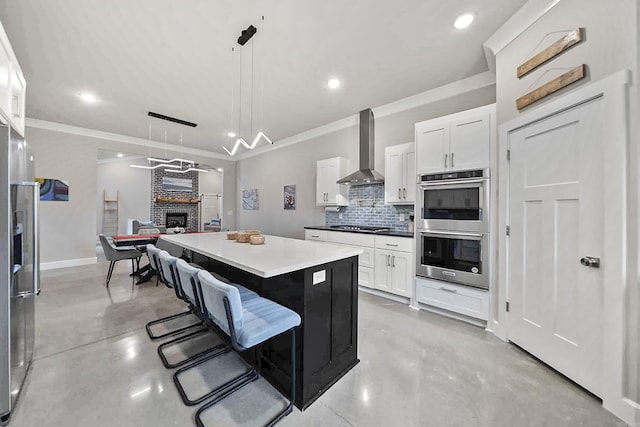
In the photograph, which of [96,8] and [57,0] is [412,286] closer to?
[96,8]

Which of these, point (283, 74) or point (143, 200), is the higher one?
point (283, 74)

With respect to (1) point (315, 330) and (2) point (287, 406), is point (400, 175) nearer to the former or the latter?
(1) point (315, 330)

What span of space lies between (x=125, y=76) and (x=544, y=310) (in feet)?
16.8

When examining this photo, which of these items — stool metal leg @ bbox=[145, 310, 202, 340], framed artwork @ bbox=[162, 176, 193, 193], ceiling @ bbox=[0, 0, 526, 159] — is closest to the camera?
ceiling @ bbox=[0, 0, 526, 159]

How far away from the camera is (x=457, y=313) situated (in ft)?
9.24

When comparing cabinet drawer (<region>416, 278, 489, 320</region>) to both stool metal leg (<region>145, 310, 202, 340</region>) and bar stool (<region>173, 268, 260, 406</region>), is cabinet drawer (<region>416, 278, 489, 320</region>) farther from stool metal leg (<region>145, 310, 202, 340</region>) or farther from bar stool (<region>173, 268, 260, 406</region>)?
stool metal leg (<region>145, 310, 202, 340</region>)

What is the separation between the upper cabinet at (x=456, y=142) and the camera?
258cm

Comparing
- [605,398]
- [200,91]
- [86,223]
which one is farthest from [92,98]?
[605,398]

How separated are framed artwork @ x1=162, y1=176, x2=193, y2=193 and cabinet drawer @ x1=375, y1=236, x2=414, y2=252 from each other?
882 cm

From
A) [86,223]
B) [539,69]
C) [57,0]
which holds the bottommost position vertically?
[86,223]

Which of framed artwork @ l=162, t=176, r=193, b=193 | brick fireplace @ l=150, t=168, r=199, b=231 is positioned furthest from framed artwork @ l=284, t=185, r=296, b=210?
framed artwork @ l=162, t=176, r=193, b=193

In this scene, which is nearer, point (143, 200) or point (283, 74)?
point (283, 74)

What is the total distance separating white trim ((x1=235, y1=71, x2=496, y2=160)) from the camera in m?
3.10

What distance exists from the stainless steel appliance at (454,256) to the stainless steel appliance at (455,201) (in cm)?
9
